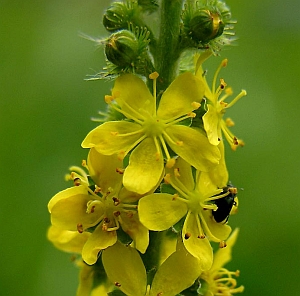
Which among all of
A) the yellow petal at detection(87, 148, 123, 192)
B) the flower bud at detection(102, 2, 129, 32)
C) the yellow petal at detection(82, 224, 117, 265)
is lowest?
the yellow petal at detection(82, 224, 117, 265)

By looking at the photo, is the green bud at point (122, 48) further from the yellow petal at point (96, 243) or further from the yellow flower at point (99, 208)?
the yellow petal at point (96, 243)

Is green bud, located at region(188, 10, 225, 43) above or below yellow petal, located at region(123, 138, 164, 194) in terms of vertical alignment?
above

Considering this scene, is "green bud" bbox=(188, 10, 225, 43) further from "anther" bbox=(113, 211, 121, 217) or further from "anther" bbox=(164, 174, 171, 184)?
"anther" bbox=(113, 211, 121, 217)

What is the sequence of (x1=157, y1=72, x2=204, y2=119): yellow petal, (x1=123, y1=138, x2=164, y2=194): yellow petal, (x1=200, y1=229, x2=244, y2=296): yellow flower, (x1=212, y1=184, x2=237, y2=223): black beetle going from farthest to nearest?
(x1=200, y1=229, x2=244, y2=296): yellow flower
(x1=212, y1=184, x2=237, y2=223): black beetle
(x1=157, y1=72, x2=204, y2=119): yellow petal
(x1=123, y1=138, x2=164, y2=194): yellow petal

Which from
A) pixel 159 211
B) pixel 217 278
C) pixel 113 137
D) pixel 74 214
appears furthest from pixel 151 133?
pixel 217 278

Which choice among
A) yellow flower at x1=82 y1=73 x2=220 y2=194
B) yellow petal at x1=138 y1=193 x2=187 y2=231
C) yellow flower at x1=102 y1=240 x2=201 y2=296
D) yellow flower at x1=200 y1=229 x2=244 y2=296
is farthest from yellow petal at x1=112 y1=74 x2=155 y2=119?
yellow flower at x1=200 y1=229 x2=244 y2=296

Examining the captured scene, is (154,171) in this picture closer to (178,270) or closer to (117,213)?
(117,213)
